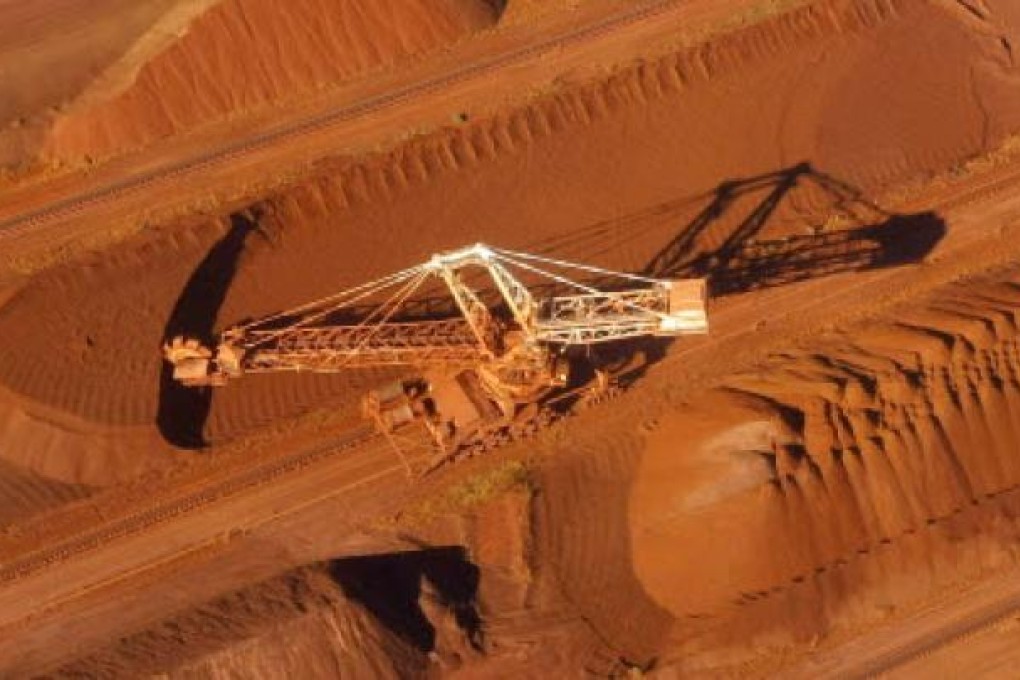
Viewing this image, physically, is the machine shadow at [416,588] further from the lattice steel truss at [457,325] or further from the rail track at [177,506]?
the lattice steel truss at [457,325]

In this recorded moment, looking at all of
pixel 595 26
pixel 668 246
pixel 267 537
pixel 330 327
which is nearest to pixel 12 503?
pixel 267 537

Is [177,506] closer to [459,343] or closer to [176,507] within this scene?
[176,507]

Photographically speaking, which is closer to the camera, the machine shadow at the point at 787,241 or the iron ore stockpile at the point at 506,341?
the iron ore stockpile at the point at 506,341

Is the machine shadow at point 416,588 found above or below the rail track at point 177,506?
below

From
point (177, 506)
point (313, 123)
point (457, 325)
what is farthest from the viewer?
point (313, 123)

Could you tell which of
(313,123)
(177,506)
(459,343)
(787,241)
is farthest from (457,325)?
(787,241)

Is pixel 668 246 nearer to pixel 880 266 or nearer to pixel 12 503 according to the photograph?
pixel 880 266

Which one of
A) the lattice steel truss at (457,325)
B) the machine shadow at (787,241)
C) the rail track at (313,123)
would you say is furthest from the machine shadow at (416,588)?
the rail track at (313,123)

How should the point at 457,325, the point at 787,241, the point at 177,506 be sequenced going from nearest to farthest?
1. the point at 177,506
2. the point at 457,325
3. the point at 787,241
